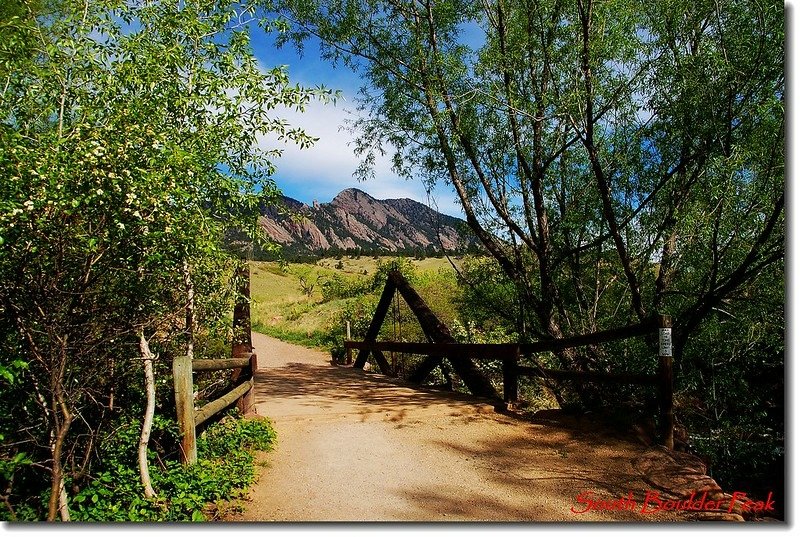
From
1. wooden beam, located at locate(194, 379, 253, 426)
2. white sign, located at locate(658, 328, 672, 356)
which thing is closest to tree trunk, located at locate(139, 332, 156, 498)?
wooden beam, located at locate(194, 379, 253, 426)

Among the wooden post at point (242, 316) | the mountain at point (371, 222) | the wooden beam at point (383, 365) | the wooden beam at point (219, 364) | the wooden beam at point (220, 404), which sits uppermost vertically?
the mountain at point (371, 222)

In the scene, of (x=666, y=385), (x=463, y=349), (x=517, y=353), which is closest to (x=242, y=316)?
(x=463, y=349)

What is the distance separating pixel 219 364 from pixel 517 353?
397cm

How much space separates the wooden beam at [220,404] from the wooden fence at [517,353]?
3396mm

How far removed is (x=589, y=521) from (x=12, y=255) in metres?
4.59

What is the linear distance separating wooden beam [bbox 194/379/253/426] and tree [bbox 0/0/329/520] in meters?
0.68

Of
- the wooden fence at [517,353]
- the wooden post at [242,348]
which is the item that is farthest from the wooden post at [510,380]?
the wooden post at [242,348]

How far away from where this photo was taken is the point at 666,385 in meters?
5.48

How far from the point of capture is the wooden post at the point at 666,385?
17.7ft

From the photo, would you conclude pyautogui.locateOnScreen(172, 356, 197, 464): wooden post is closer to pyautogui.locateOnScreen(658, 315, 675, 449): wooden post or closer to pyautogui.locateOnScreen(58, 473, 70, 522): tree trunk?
pyautogui.locateOnScreen(58, 473, 70, 522): tree trunk

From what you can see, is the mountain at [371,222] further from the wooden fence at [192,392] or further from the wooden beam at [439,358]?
the wooden beam at [439,358]

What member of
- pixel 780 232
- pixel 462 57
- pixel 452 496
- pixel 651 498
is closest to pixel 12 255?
pixel 452 496

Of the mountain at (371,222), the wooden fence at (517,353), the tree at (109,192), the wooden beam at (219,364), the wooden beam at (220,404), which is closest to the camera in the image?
the tree at (109,192)

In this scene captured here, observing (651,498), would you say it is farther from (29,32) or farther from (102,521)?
(29,32)
